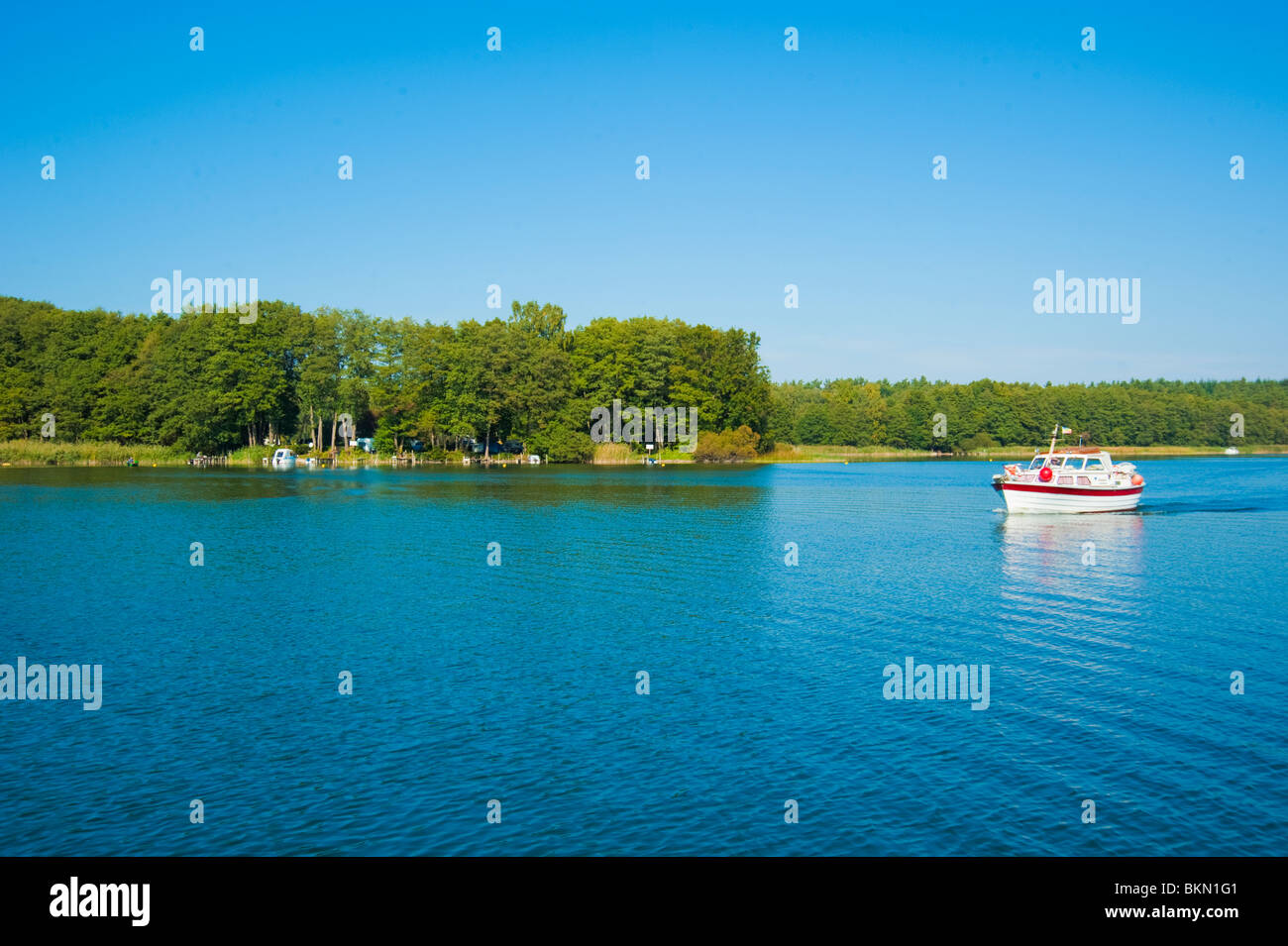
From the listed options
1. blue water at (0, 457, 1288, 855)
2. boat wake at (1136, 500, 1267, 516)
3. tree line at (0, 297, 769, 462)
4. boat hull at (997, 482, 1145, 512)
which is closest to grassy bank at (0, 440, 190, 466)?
tree line at (0, 297, 769, 462)

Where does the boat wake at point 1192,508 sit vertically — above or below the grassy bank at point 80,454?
below

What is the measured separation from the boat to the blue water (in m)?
13.6

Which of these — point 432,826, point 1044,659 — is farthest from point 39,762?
point 1044,659

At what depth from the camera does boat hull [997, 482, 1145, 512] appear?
59.9 m

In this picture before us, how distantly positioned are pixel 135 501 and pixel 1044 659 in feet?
202

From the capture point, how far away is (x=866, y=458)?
18300 cm

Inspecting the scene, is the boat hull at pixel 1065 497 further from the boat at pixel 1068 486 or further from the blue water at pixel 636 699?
the blue water at pixel 636 699

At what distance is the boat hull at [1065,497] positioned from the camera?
59.9 metres

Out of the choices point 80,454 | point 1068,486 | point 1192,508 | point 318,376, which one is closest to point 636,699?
point 1068,486

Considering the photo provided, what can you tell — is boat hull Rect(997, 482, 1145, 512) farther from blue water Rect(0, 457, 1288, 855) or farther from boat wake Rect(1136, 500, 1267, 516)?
blue water Rect(0, 457, 1288, 855)

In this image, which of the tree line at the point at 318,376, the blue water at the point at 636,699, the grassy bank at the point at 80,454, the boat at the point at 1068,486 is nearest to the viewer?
the blue water at the point at 636,699

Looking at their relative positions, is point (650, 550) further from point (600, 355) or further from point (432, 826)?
point (600, 355)

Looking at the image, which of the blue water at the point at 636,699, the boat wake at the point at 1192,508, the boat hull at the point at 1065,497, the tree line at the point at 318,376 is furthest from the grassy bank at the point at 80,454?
the boat wake at the point at 1192,508
